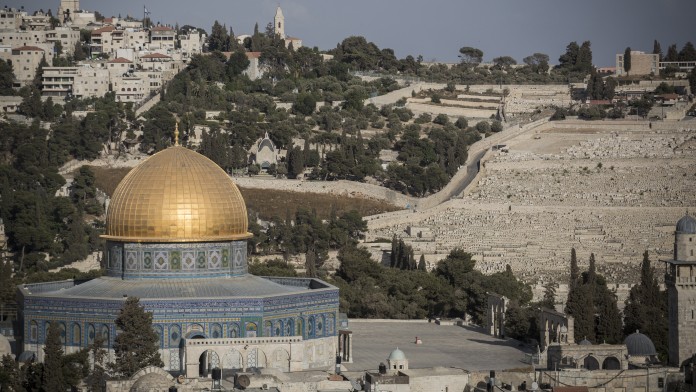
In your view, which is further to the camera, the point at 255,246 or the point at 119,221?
the point at 255,246

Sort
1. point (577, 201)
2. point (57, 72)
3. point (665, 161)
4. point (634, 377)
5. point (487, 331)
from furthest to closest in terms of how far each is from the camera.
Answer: point (57, 72) < point (665, 161) < point (577, 201) < point (487, 331) < point (634, 377)

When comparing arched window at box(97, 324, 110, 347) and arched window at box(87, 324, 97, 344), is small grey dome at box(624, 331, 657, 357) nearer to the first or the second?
arched window at box(97, 324, 110, 347)

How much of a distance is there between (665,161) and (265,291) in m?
49.8

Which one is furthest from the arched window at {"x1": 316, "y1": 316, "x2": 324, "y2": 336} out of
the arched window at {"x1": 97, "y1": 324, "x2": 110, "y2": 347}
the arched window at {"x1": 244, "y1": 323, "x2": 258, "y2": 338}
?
the arched window at {"x1": 97, "y1": 324, "x2": 110, "y2": 347}

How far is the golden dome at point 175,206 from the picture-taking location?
147ft

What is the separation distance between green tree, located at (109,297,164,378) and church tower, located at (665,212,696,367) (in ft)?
33.1

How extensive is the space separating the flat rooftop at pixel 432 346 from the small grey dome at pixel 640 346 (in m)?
2.15

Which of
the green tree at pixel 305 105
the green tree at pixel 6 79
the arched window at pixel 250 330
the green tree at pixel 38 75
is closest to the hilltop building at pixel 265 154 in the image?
the green tree at pixel 305 105

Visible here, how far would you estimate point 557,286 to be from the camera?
6725cm

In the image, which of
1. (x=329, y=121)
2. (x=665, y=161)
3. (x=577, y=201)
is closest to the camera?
(x=577, y=201)

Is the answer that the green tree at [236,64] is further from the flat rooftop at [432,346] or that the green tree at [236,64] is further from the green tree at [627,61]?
the flat rooftop at [432,346]

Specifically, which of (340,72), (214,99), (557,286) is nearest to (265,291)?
(557,286)

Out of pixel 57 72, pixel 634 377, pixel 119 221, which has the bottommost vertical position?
pixel 634 377

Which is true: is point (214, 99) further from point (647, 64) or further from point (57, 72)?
point (647, 64)
